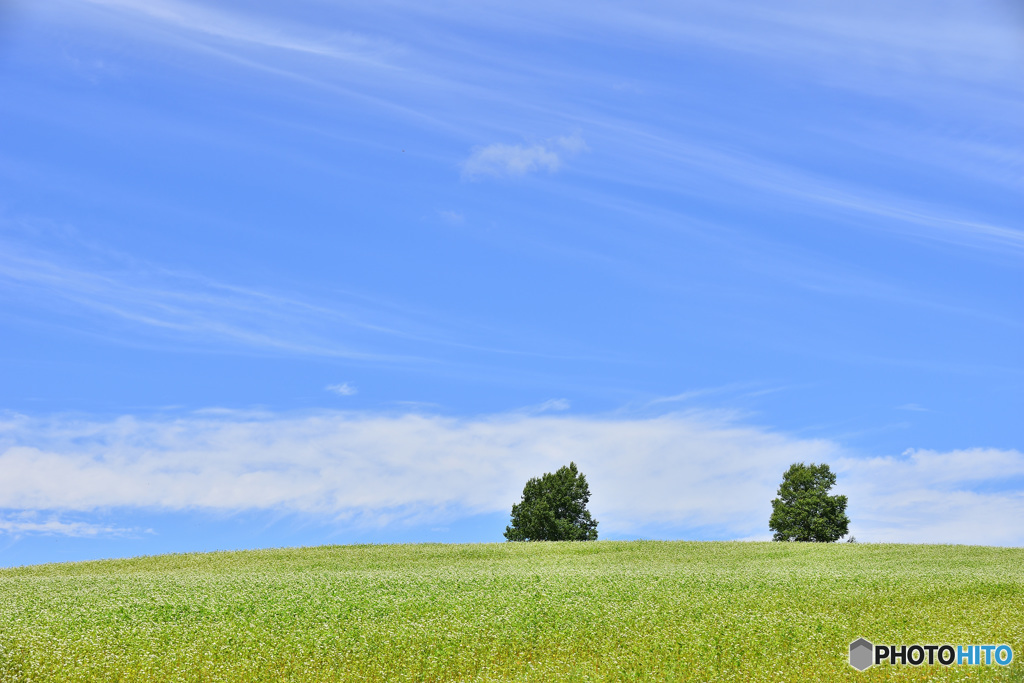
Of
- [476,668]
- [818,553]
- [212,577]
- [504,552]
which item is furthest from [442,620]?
[818,553]

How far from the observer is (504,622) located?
25.5 meters

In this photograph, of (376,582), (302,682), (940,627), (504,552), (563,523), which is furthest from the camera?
(563,523)

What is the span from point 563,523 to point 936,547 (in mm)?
24821

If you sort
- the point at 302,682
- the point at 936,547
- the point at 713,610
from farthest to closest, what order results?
the point at 936,547, the point at 713,610, the point at 302,682

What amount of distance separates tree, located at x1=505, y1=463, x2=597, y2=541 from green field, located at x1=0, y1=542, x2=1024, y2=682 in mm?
24154

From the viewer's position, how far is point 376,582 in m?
32.2

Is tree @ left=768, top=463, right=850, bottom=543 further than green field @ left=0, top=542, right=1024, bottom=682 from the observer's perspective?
Yes

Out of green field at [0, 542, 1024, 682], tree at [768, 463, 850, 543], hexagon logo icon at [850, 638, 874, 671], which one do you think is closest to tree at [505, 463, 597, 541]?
tree at [768, 463, 850, 543]

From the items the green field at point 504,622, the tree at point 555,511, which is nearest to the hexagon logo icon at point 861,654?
the green field at point 504,622

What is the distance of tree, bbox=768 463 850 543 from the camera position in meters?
60.0

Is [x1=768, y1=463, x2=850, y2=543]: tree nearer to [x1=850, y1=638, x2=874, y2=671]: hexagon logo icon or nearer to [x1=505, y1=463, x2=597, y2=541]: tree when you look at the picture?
[x1=505, y1=463, x2=597, y2=541]: tree

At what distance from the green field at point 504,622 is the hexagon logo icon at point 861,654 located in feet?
1.21

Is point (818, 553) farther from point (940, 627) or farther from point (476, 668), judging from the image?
point (476, 668)

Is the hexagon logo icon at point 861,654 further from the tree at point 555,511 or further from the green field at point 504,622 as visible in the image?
the tree at point 555,511
